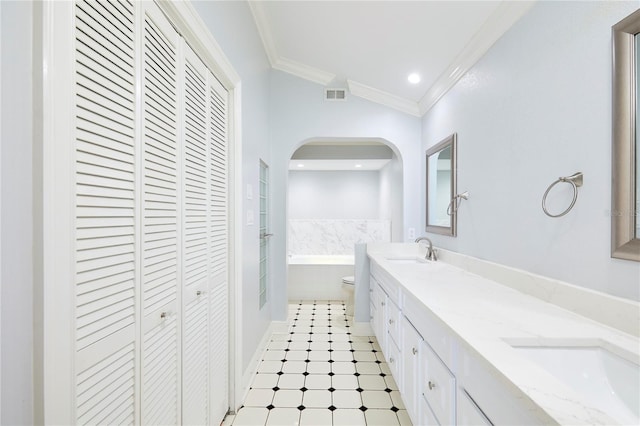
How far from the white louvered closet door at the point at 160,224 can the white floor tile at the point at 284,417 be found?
31.8 inches

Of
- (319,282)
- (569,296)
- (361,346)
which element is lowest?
(361,346)

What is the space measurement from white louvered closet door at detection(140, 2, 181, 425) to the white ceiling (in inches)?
55.9

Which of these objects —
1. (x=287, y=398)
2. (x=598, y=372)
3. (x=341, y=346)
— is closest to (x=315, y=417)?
(x=287, y=398)

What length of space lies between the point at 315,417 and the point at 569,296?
154 centimetres

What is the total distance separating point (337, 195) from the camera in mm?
5789

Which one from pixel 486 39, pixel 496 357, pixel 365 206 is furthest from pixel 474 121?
pixel 365 206

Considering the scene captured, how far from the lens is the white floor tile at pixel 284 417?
1.72 m

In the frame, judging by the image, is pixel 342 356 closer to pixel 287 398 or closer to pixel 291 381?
pixel 291 381

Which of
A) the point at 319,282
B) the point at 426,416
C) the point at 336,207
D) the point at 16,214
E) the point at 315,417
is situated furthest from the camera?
the point at 336,207

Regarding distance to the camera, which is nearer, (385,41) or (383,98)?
(385,41)

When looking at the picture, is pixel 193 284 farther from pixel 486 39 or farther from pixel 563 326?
pixel 486 39

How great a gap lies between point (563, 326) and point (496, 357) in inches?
17.8

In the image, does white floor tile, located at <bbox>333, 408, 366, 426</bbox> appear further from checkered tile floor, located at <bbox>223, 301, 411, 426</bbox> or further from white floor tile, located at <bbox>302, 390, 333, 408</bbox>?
white floor tile, located at <bbox>302, 390, 333, 408</bbox>

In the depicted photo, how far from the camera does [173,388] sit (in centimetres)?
112
